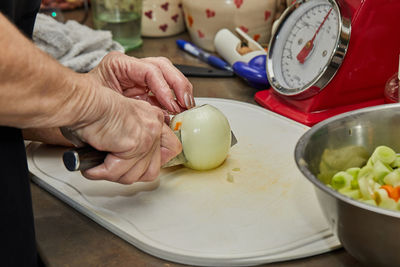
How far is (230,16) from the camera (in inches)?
65.7

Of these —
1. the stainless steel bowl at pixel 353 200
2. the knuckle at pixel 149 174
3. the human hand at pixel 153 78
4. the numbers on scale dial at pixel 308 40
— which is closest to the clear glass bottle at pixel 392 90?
the numbers on scale dial at pixel 308 40

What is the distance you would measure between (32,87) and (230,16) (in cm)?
104

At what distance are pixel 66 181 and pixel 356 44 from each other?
654 millimetres

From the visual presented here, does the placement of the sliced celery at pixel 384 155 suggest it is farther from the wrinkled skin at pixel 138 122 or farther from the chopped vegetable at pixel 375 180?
→ the wrinkled skin at pixel 138 122

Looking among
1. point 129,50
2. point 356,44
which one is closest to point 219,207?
point 356,44

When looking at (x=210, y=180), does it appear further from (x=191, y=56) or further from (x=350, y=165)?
(x=191, y=56)

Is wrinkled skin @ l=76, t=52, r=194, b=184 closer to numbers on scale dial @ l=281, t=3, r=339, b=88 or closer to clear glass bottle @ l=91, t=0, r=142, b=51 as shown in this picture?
numbers on scale dial @ l=281, t=3, r=339, b=88

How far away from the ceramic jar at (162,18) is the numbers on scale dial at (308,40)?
2.15ft

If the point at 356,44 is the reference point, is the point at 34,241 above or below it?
below

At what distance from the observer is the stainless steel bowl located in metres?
0.69

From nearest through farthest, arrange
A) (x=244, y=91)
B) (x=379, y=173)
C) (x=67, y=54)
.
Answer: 1. (x=379, y=173)
2. (x=244, y=91)
3. (x=67, y=54)

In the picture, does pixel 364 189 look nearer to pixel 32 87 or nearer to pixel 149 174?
pixel 149 174

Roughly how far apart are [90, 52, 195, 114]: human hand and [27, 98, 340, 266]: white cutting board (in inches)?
5.6

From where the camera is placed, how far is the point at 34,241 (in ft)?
2.97
